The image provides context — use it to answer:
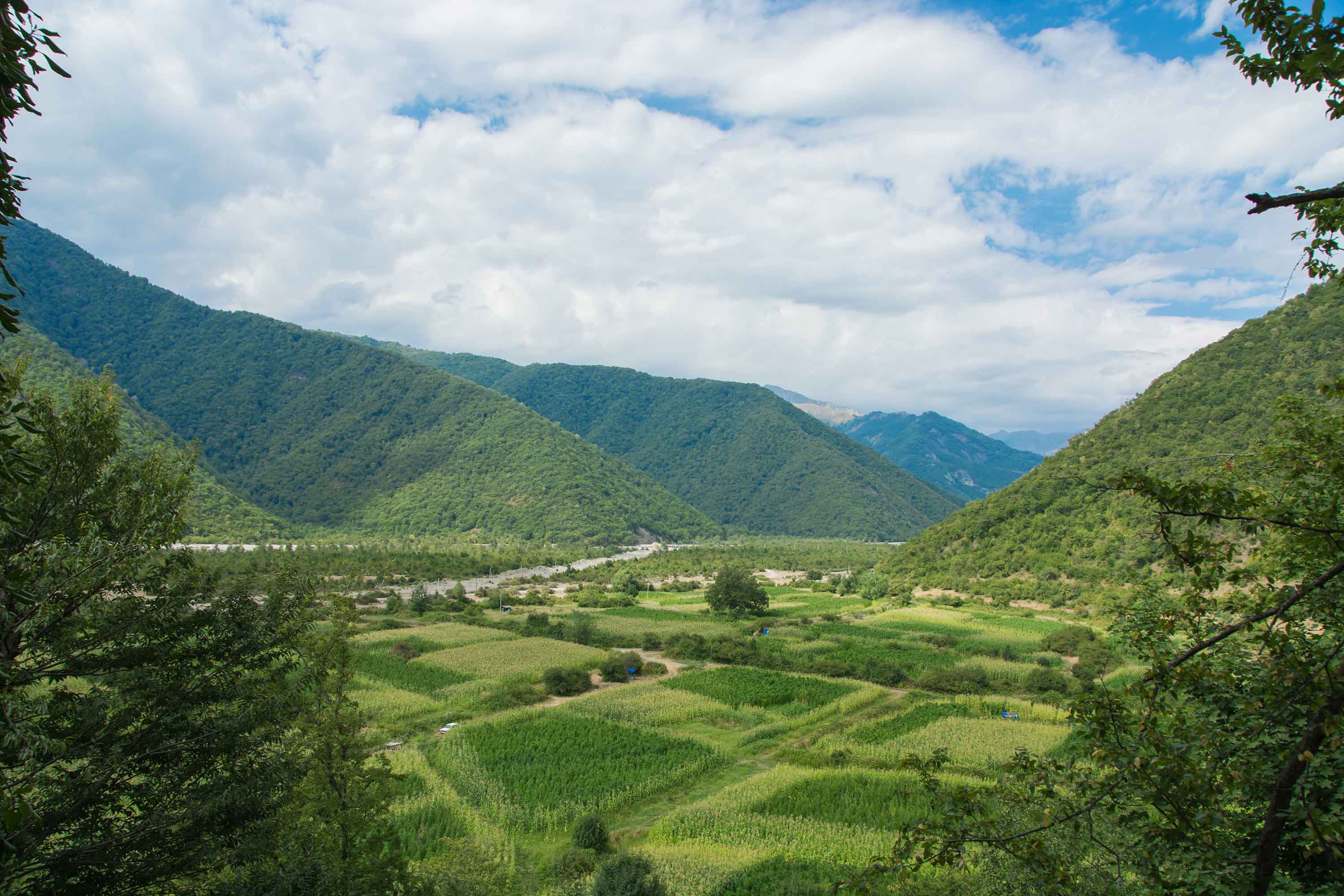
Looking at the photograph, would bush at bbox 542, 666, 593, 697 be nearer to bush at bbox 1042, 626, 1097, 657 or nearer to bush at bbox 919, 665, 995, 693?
bush at bbox 919, 665, 995, 693

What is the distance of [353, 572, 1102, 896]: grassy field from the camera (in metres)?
21.5

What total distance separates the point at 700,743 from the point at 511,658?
20.5 metres

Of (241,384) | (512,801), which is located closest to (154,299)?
(241,384)

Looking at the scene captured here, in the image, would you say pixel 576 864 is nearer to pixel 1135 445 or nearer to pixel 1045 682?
pixel 1045 682

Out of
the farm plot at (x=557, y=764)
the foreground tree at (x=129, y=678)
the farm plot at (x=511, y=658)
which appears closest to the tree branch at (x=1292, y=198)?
the foreground tree at (x=129, y=678)

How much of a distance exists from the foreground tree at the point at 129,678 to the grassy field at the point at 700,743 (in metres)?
3.19

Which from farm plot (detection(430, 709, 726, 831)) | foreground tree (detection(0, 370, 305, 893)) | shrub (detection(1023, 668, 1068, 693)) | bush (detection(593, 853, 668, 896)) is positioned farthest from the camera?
shrub (detection(1023, 668, 1068, 693))

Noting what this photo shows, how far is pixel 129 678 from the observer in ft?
37.3

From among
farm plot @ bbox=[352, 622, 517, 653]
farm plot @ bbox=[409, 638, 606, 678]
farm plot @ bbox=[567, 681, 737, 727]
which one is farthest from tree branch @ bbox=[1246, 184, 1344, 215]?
farm plot @ bbox=[352, 622, 517, 653]

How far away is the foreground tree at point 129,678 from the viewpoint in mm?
9656

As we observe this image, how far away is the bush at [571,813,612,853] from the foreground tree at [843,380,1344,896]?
735 inches

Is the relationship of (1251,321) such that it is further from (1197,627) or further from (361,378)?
(361,378)

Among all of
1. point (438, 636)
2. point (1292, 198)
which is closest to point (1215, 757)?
point (1292, 198)

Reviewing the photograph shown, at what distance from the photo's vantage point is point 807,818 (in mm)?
23625
